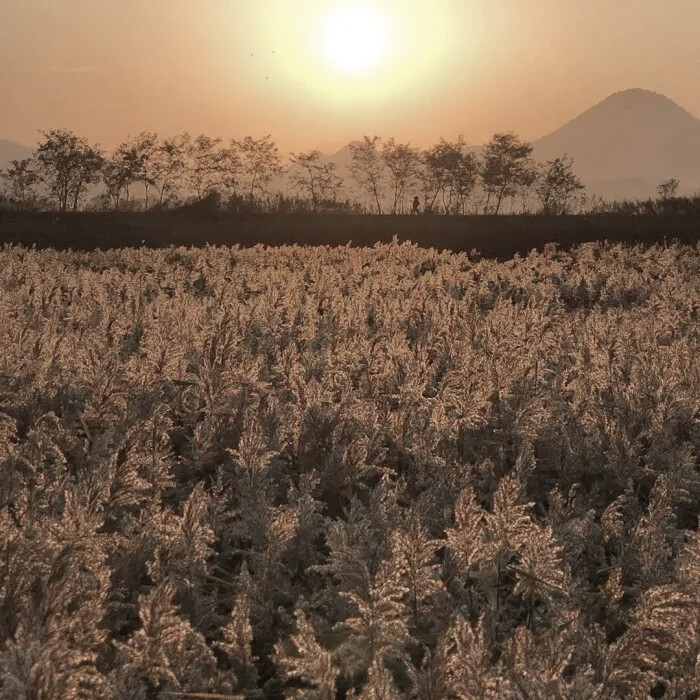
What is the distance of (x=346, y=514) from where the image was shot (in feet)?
8.46

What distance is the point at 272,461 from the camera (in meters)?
2.99

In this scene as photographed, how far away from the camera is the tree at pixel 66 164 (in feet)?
251

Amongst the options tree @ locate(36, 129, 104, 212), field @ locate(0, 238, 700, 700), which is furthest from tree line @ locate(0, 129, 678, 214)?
field @ locate(0, 238, 700, 700)

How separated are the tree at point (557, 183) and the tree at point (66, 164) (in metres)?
49.1

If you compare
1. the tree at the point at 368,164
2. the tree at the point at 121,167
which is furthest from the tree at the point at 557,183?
the tree at the point at 121,167

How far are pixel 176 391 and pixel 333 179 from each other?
101m

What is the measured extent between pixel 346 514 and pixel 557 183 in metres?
88.4

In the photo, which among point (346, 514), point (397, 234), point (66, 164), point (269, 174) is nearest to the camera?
point (346, 514)

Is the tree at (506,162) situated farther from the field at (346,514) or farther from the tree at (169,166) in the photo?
the field at (346,514)

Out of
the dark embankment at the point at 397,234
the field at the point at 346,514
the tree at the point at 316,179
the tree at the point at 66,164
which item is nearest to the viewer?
the field at the point at 346,514

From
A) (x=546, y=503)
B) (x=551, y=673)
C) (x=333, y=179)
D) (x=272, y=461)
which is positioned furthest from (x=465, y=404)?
(x=333, y=179)

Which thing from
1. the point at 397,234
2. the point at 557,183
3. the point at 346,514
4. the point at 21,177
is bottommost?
the point at 346,514

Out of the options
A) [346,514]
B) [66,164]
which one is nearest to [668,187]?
[66,164]

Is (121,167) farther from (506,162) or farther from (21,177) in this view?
(506,162)
